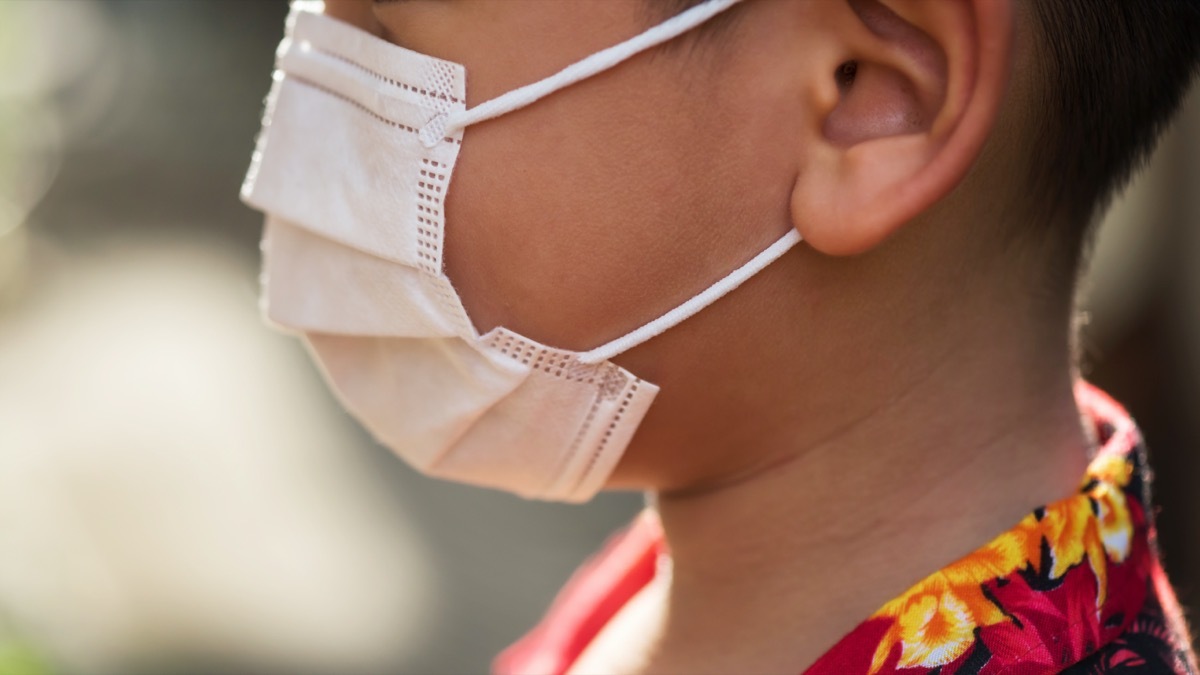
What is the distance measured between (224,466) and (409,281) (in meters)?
3.11

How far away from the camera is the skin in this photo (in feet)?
3.59

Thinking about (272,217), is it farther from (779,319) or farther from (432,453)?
(779,319)

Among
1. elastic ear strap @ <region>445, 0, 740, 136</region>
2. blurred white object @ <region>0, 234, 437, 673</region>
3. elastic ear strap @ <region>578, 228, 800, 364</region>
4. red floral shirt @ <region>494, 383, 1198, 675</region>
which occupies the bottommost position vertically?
blurred white object @ <region>0, 234, 437, 673</region>

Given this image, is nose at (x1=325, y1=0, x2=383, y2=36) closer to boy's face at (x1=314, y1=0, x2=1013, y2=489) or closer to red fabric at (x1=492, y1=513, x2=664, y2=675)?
boy's face at (x1=314, y1=0, x2=1013, y2=489)

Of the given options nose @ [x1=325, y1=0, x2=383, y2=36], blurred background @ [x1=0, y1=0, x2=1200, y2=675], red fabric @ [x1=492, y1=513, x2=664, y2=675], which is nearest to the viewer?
nose @ [x1=325, y1=0, x2=383, y2=36]

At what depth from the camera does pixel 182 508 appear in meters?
3.87

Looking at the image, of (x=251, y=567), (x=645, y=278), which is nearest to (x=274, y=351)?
(x=251, y=567)

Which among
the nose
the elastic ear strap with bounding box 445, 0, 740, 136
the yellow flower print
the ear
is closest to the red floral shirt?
the yellow flower print

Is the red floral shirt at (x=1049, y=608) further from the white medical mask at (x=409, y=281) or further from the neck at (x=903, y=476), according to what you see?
the white medical mask at (x=409, y=281)

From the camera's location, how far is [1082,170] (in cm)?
124

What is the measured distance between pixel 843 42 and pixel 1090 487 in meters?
0.53

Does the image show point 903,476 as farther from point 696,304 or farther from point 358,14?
point 358,14

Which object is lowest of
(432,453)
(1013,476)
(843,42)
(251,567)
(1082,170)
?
(251,567)

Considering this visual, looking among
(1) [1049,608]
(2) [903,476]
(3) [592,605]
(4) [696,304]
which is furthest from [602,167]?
(3) [592,605]
